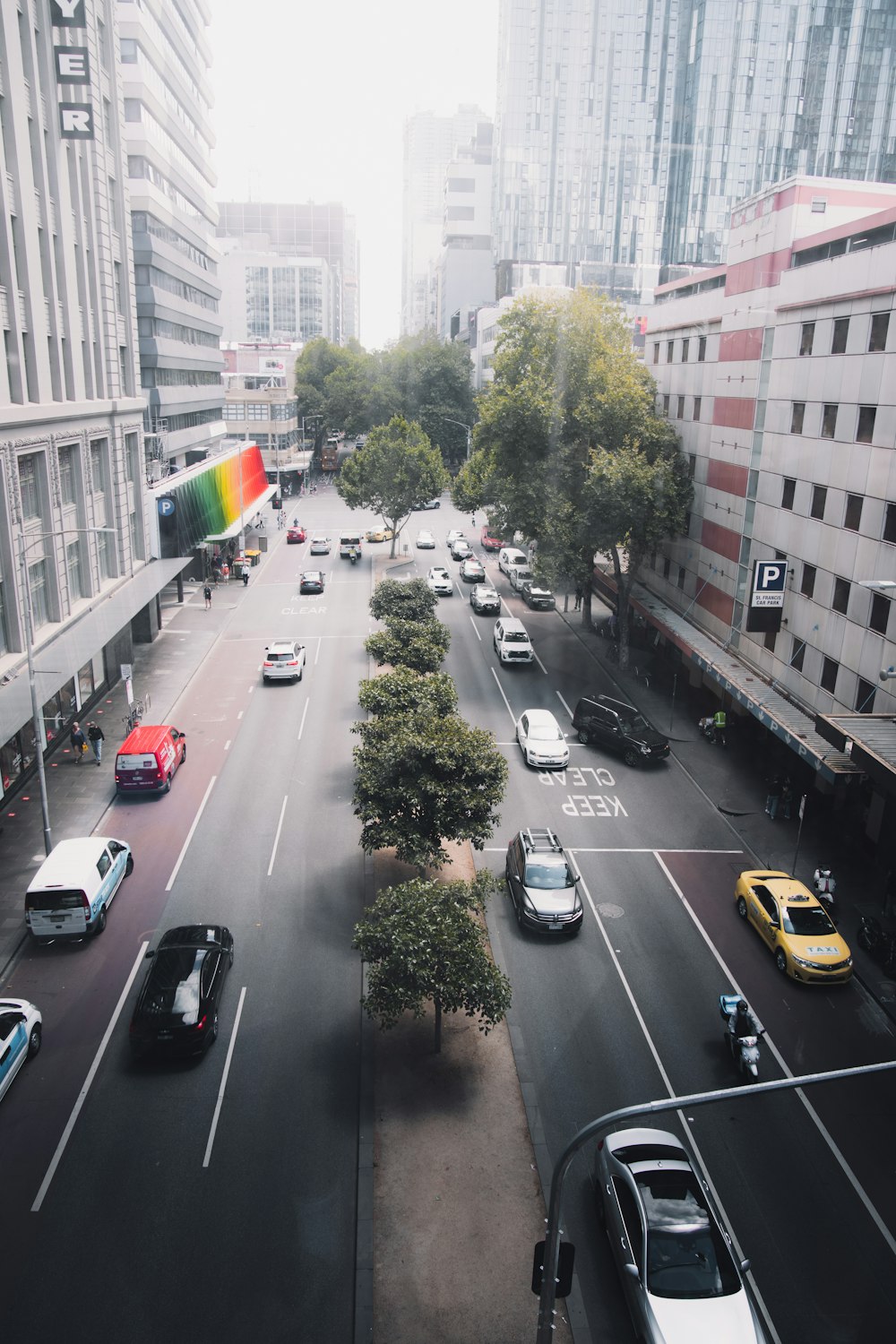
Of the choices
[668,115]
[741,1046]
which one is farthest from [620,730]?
[668,115]

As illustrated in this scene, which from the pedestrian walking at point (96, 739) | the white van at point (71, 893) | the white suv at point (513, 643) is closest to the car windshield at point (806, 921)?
the white van at point (71, 893)

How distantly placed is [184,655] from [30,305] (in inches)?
777

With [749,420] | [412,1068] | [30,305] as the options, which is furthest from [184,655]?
[412,1068]

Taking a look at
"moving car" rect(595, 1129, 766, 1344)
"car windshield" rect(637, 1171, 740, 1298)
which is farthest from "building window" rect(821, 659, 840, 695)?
"car windshield" rect(637, 1171, 740, 1298)

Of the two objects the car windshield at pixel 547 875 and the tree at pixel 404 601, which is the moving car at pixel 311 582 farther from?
the car windshield at pixel 547 875

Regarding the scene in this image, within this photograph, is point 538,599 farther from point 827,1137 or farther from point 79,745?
point 827,1137

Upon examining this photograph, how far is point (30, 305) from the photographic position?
31812 millimetres

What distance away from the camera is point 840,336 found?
30.2 m

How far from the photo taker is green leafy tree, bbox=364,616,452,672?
35781 millimetres

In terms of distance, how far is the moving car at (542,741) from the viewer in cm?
3488

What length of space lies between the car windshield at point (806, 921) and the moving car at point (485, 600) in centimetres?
3699

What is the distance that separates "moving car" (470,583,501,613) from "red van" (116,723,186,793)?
29.1 meters

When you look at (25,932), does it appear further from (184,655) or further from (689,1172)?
(184,655)

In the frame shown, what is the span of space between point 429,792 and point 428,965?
19.0ft
